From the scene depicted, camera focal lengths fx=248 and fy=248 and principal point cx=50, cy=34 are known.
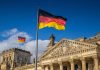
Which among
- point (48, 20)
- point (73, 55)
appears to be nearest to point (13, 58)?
point (73, 55)

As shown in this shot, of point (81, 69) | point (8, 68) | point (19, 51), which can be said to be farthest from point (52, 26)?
point (19, 51)

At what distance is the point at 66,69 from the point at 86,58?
10.5 metres

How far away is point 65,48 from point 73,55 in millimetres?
3301

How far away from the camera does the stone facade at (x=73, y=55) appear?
168 ft

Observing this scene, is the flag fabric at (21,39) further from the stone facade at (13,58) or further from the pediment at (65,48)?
the stone facade at (13,58)

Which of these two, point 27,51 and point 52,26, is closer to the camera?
point 52,26

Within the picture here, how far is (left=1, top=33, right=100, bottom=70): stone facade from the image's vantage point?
5122 centimetres

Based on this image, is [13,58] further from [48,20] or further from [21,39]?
[48,20]

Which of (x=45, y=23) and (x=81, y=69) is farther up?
(x=45, y=23)

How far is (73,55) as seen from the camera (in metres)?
55.1

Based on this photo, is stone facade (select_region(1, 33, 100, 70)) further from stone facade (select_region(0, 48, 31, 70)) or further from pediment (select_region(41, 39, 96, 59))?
stone facade (select_region(0, 48, 31, 70))

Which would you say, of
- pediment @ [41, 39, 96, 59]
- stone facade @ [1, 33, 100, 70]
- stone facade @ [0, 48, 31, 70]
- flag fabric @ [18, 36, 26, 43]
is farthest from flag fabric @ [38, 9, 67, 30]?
stone facade @ [0, 48, 31, 70]

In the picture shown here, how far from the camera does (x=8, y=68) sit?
84.1m

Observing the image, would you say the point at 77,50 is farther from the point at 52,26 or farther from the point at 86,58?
the point at 52,26
